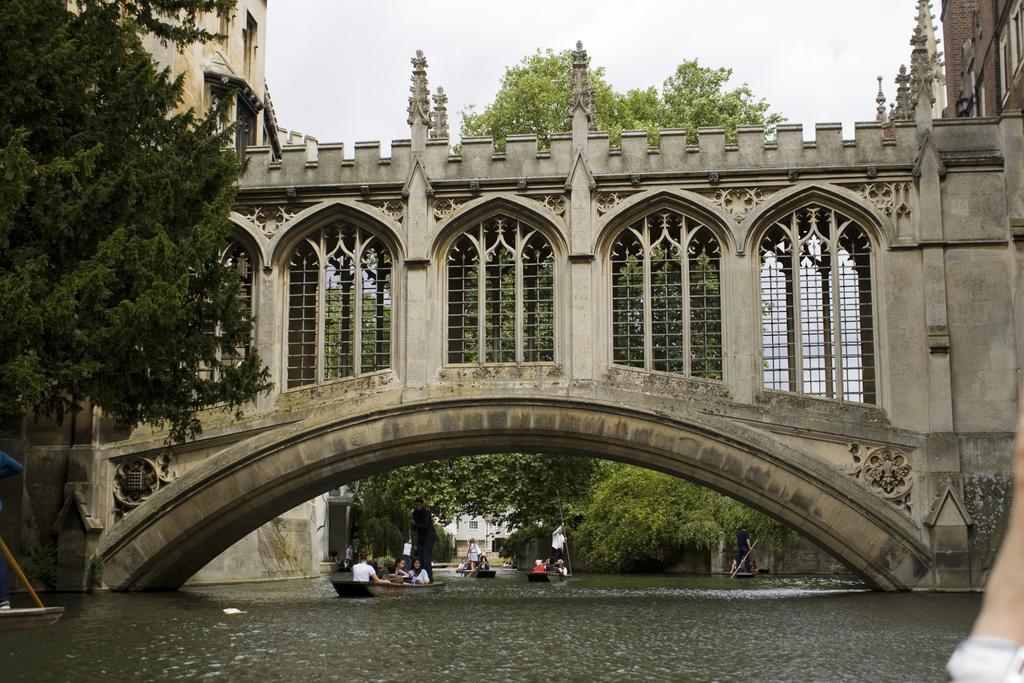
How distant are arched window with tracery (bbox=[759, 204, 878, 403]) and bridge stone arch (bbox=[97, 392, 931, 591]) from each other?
1322mm

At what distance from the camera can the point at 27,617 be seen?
11539mm

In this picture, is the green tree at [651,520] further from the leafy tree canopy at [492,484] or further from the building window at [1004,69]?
the building window at [1004,69]

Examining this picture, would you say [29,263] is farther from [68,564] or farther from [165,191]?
Answer: [68,564]

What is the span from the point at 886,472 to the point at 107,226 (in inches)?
439

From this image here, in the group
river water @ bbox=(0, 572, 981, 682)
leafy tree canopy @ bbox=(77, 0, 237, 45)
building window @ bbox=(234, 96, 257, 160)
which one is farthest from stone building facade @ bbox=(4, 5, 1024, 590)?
leafy tree canopy @ bbox=(77, 0, 237, 45)

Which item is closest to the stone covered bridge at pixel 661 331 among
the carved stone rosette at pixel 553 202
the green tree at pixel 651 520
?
the carved stone rosette at pixel 553 202

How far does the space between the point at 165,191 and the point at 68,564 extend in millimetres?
7279

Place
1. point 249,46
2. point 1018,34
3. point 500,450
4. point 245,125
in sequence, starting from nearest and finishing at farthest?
point 500,450, point 1018,34, point 245,125, point 249,46

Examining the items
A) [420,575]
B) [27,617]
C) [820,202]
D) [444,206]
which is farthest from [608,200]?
[27,617]

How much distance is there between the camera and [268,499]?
785 inches

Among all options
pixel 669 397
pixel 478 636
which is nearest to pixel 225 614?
pixel 478 636

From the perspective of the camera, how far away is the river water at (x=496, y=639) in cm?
916

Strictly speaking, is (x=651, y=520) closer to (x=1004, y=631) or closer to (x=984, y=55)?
(x=984, y=55)

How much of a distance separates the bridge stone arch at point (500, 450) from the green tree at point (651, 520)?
12922 mm
